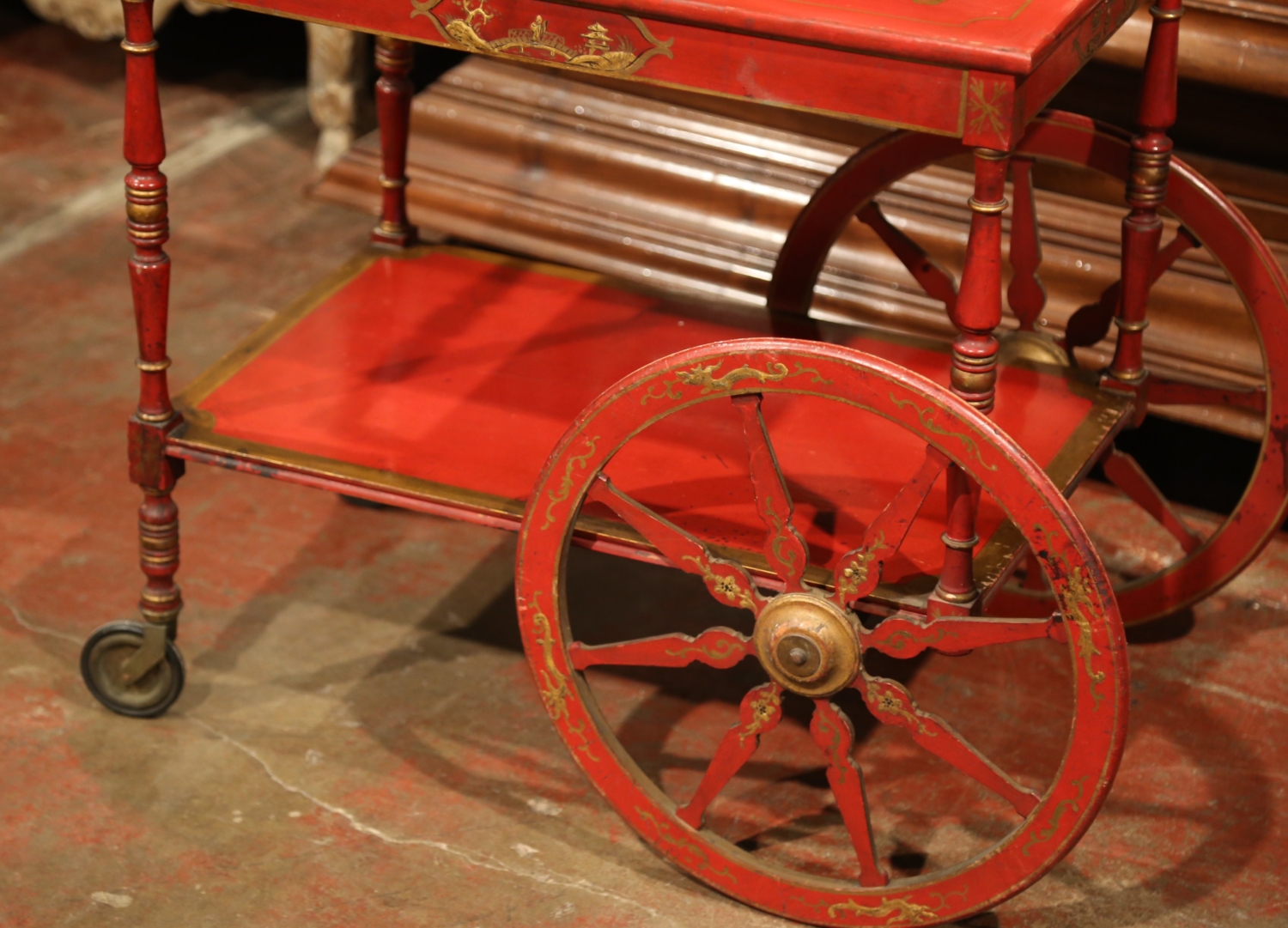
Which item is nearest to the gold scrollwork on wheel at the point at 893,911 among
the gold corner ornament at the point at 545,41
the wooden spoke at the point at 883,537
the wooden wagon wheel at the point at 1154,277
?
the wooden spoke at the point at 883,537

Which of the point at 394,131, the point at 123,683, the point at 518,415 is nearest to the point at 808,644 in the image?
the point at 518,415

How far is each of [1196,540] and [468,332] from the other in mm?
1111

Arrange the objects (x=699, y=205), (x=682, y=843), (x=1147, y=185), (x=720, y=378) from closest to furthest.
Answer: (x=720, y=378) → (x=682, y=843) → (x=1147, y=185) → (x=699, y=205)

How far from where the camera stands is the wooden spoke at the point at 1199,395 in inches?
93.9

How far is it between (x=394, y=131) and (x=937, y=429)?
123 cm

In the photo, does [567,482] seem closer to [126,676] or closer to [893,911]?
[893,911]

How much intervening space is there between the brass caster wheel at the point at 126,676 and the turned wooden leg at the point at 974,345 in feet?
3.61

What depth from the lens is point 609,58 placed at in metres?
1.82

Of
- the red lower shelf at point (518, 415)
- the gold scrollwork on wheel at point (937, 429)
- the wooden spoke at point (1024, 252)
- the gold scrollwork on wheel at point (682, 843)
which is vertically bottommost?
the gold scrollwork on wheel at point (682, 843)

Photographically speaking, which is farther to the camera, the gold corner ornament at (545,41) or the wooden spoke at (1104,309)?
the wooden spoke at (1104,309)

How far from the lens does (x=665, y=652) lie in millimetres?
2014

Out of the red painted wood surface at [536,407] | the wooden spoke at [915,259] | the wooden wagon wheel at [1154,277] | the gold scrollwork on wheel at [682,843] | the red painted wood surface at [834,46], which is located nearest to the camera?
the red painted wood surface at [834,46]

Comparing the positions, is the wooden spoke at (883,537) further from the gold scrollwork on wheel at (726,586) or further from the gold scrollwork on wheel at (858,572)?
the gold scrollwork on wheel at (726,586)

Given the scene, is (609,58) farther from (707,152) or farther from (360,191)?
(360,191)
